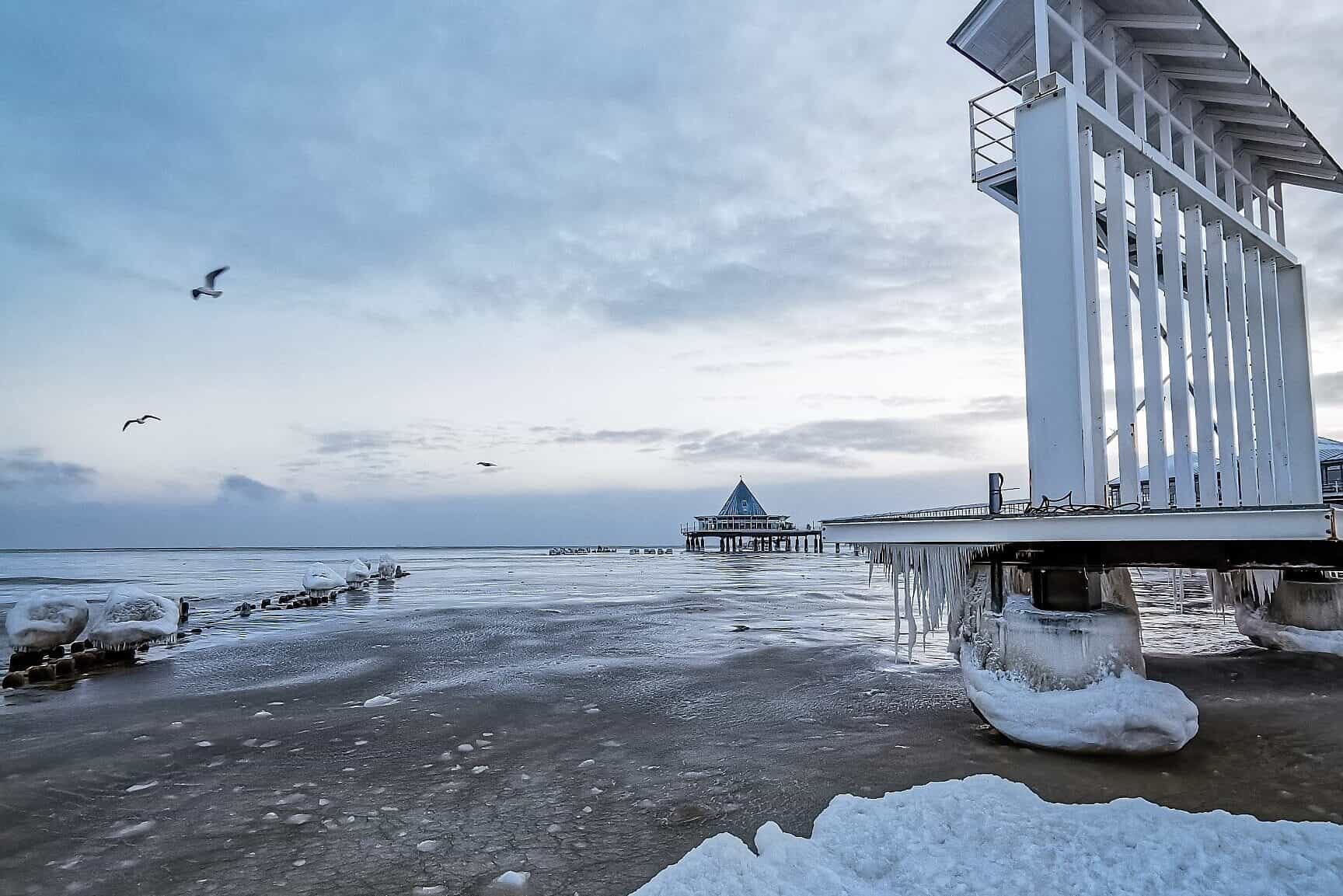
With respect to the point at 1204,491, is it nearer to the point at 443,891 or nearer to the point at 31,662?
the point at 443,891

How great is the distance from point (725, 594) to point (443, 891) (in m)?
22.1

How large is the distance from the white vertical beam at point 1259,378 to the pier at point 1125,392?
0.13 ft

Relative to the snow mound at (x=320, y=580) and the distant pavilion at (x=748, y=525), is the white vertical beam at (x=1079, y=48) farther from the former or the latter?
the distant pavilion at (x=748, y=525)

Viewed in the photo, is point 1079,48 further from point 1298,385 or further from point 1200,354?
point 1298,385

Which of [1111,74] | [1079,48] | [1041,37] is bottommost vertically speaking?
[1041,37]

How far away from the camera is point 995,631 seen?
24.8 ft

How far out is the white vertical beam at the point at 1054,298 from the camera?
27.3 ft

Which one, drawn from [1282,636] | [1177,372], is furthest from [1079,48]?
[1282,636]

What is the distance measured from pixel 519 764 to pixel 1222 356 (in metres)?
13.7

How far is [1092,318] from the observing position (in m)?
8.96

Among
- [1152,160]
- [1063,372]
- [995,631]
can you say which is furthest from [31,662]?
[1152,160]

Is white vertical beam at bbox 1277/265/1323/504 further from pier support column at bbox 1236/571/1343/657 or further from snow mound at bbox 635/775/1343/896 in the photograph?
snow mound at bbox 635/775/1343/896

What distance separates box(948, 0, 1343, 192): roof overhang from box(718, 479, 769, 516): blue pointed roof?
6715 cm

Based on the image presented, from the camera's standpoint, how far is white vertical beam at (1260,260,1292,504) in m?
14.2
